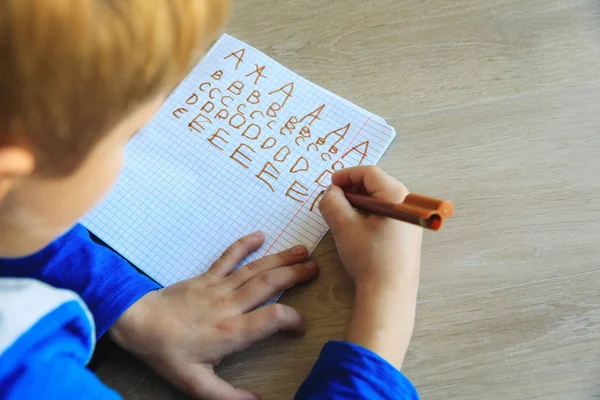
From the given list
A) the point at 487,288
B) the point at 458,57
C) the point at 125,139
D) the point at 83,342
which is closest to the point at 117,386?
the point at 83,342

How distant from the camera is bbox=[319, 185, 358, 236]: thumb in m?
0.51

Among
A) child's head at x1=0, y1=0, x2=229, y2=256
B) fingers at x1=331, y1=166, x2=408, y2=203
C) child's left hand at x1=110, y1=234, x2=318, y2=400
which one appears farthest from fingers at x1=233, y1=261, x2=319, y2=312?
child's head at x1=0, y1=0, x2=229, y2=256

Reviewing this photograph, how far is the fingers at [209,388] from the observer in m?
0.45

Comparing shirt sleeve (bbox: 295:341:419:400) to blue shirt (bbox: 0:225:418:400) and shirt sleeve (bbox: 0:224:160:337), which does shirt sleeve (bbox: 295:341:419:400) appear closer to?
blue shirt (bbox: 0:225:418:400)

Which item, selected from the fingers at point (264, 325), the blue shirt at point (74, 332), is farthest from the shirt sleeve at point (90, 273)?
the fingers at point (264, 325)

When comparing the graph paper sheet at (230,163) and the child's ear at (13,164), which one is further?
the graph paper sheet at (230,163)

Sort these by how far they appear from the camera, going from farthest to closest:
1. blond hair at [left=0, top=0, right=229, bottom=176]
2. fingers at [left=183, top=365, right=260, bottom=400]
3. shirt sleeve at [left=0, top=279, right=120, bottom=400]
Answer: fingers at [left=183, top=365, right=260, bottom=400] → shirt sleeve at [left=0, top=279, right=120, bottom=400] → blond hair at [left=0, top=0, right=229, bottom=176]

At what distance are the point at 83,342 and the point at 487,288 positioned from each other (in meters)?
0.38

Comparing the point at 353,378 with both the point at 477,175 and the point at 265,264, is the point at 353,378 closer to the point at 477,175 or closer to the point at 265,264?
the point at 265,264

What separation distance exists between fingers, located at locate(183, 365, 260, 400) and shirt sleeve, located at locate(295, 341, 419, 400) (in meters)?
0.05

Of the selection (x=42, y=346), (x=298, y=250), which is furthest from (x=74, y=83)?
(x=298, y=250)

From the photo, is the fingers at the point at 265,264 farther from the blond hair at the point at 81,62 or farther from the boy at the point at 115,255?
the blond hair at the point at 81,62

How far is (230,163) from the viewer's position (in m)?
0.58

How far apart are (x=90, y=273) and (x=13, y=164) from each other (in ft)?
0.84
